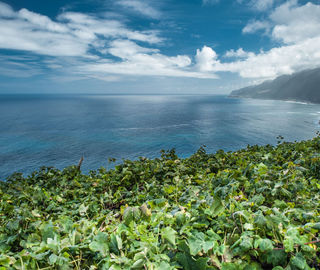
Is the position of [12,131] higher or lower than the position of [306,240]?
lower

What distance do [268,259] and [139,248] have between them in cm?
131

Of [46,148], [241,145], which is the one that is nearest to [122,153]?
[46,148]

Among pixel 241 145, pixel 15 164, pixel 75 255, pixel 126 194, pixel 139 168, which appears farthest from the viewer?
pixel 241 145

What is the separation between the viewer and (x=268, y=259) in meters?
1.93

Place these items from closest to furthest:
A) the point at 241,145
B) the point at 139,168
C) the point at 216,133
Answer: the point at 139,168 → the point at 241,145 → the point at 216,133

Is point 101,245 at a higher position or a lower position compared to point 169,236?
lower

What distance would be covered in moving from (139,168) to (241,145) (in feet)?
196

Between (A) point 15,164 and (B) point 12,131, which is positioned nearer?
(A) point 15,164

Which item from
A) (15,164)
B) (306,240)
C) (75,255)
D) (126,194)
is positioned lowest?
(15,164)

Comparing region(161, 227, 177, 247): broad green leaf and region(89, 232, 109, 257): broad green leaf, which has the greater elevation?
region(161, 227, 177, 247): broad green leaf

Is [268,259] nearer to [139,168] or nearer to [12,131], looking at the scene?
[139,168]

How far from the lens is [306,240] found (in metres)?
2.03

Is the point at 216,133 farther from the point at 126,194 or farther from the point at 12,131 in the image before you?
the point at 12,131

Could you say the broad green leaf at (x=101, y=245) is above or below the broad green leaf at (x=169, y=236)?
below
